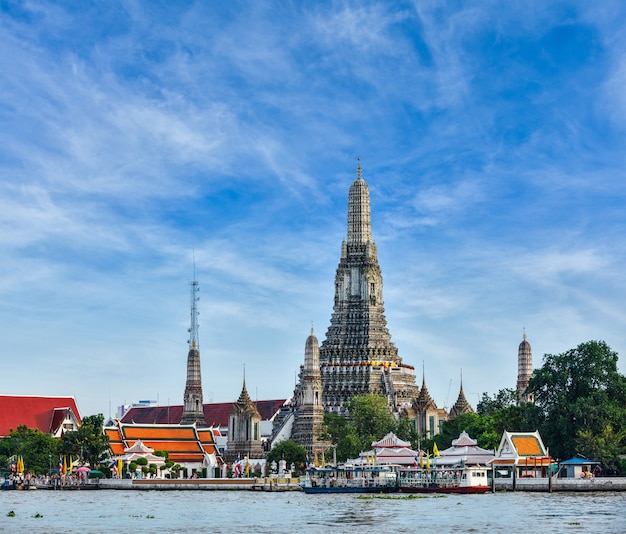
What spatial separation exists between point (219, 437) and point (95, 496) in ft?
177

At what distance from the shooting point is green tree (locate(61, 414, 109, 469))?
101812mm

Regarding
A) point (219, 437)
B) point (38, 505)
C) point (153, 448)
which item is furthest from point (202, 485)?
point (219, 437)

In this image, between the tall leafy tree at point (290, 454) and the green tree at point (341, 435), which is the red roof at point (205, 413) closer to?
the green tree at point (341, 435)

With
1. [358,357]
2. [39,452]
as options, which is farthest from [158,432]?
[358,357]

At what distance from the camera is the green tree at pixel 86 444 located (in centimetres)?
10181

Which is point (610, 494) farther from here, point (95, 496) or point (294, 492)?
point (95, 496)

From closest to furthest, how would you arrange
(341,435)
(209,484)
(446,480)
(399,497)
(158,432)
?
(399,497) → (446,480) → (209,484) → (341,435) → (158,432)

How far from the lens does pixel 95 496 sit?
3214 inches

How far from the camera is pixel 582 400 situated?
81.6 meters

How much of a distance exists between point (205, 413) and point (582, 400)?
80.1 metres

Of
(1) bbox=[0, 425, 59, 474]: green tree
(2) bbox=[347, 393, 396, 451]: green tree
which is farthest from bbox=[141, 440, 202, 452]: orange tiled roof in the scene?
(2) bbox=[347, 393, 396, 451]: green tree

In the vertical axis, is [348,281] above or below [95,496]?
above

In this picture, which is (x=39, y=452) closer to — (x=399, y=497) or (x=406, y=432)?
(x=406, y=432)

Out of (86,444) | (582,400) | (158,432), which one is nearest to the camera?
(582,400)
